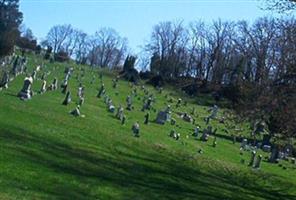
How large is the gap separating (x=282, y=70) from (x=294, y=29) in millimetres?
1766

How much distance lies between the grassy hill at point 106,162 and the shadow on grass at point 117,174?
21 mm

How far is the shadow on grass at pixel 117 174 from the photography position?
44.2ft

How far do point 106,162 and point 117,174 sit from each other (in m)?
1.54

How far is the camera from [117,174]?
55.2ft

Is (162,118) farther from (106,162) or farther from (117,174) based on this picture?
(117,174)

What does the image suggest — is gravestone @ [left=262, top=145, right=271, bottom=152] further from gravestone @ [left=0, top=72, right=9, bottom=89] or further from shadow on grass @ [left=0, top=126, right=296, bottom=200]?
gravestone @ [left=0, top=72, right=9, bottom=89]

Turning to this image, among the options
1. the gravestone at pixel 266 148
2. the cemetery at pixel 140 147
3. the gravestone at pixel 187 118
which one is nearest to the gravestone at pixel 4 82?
the cemetery at pixel 140 147

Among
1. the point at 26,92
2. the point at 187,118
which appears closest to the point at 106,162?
the point at 26,92

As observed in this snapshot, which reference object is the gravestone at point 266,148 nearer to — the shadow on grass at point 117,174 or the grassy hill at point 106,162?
the grassy hill at point 106,162

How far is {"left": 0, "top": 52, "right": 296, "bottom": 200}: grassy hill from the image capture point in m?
13.6

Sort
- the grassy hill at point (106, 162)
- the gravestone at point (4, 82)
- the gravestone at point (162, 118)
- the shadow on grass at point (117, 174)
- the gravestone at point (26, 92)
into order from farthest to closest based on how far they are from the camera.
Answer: the gravestone at point (162, 118)
the gravestone at point (4, 82)
the gravestone at point (26, 92)
the grassy hill at point (106, 162)
the shadow on grass at point (117, 174)

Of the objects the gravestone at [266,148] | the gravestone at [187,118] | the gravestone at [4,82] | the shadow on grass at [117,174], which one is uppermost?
the gravestone at [187,118]

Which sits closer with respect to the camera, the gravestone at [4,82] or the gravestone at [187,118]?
the gravestone at [4,82]

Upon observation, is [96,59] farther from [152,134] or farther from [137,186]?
[137,186]
